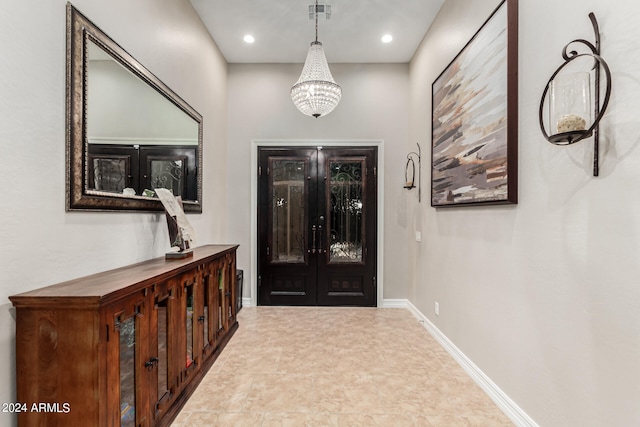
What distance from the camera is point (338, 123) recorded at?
4320 mm

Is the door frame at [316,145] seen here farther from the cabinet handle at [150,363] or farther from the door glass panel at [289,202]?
the cabinet handle at [150,363]

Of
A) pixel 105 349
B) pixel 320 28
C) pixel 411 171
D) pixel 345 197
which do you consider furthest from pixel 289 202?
pixel 105 349

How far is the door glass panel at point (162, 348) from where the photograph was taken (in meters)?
1.81

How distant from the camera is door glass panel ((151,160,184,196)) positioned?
2.46 m

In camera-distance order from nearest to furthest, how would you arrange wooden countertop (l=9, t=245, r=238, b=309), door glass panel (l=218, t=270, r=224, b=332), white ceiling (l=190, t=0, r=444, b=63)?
wooden countertop (l=9, t=245, r=238, b=309)
door glass panel (l=218, t=270, r=224, b=332)
white ceiling (l=190, t=0, r=444, b=63)

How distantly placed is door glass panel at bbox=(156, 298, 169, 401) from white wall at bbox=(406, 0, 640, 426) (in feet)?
7.38

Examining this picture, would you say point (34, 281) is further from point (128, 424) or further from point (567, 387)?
point (567, 387)

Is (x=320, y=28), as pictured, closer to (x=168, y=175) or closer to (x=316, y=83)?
(x=316, y=83)

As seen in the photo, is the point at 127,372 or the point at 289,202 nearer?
the point at 127,372

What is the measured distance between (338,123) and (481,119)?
227 centimetres

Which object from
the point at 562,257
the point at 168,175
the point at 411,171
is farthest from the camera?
the point at 411,171

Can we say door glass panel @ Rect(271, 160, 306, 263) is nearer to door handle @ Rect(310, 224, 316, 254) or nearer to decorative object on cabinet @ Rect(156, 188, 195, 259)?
door handle @ Rect(310, 224, 316, 254)

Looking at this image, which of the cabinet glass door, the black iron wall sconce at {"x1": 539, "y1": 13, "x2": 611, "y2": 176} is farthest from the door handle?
the black iron wall sconce at {"x1": 539, "y1": 13, "x2": 611, "y2": 176}

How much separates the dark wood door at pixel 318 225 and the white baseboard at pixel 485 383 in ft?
4.18
